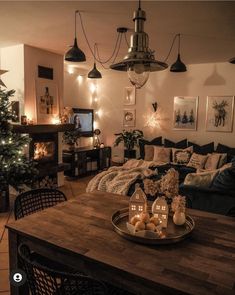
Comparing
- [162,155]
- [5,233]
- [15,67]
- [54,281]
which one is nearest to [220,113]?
[162,155]

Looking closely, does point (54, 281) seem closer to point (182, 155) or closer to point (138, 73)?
point (138, 73)

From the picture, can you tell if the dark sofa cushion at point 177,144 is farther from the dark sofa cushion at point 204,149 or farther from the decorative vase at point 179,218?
the decorative vase at point 179,218

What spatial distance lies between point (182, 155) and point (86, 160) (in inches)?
89.9

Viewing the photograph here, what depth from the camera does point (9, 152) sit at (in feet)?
12.9

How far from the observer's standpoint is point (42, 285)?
1254 mm

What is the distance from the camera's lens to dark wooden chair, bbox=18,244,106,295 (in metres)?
1.14

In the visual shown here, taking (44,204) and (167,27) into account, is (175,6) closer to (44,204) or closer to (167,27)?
(167,27)

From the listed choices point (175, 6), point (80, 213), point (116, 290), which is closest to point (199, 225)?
point (116, 290)

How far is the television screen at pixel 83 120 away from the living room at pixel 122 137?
0.09 ft

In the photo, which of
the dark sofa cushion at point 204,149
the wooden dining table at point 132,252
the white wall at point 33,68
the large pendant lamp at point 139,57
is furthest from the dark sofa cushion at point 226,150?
the large pendant lamp at point 139,57

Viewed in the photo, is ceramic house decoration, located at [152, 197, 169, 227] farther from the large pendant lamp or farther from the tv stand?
the tv stand

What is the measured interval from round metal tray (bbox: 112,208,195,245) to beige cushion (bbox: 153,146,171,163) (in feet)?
13.1

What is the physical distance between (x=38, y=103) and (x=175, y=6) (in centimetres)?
312

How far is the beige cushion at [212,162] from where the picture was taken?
17.4 feet
